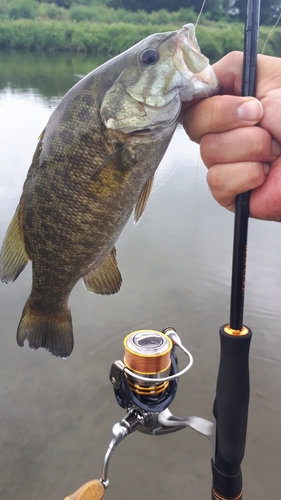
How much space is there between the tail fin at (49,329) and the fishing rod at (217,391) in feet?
0.73

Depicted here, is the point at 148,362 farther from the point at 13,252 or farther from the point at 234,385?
the point at 13,252

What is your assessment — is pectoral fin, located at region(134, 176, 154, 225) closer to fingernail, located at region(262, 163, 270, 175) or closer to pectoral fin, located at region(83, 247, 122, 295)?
pectoral fin, located at region(83, 247, 122, 295)

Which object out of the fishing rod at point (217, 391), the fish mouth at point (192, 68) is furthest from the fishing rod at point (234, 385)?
the fish mouth at point (192, 68)

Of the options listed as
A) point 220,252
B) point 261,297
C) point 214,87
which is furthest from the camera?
point 220,252

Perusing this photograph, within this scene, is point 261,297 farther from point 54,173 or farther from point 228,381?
point 54,173

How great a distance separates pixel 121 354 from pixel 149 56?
2438mm

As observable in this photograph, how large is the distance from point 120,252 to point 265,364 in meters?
1.90

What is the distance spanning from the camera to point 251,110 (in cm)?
116

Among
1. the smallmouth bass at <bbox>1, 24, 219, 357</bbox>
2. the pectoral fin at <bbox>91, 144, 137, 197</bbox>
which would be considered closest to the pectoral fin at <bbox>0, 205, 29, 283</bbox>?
the smallmouth bass at <bbox>1, 24, 219, 357</bbox>

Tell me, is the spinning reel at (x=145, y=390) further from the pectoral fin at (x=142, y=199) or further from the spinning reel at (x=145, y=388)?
the pectoral fin at (x=142, y=199)

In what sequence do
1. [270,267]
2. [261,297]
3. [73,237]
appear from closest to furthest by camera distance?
1. [73,237]
2. [261,297]
3. [270,267]

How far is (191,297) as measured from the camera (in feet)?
12.7

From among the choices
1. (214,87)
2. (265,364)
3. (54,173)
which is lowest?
(265,364)

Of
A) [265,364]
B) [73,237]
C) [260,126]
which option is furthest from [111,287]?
[265,364]
